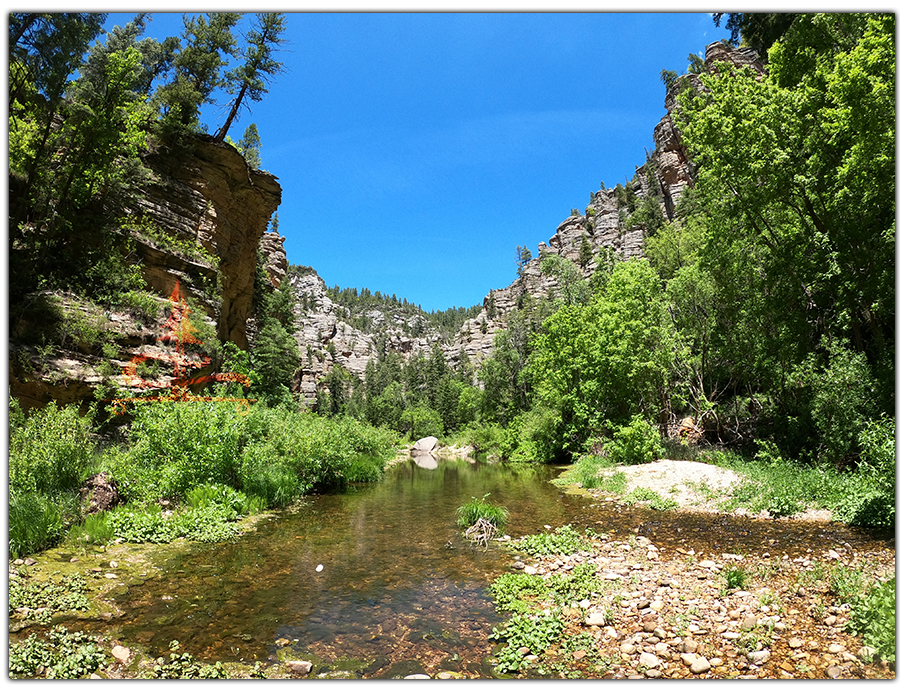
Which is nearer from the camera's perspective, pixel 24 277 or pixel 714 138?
pixel 24 277

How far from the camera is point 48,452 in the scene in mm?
9133

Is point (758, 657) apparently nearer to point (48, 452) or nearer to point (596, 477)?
point (48, 452)

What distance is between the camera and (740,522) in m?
11.0

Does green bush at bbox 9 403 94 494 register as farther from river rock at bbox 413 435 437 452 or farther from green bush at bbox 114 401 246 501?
river rock at bbox 413 435 437 452

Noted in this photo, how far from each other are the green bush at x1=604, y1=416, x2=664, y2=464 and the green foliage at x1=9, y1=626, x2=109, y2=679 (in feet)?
68.2

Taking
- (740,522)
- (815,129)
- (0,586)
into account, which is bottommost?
(740,522)

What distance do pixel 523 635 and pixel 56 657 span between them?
5.36 metres

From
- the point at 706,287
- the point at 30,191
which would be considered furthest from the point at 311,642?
the point at 706,287

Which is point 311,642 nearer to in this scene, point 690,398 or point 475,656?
point 475,656

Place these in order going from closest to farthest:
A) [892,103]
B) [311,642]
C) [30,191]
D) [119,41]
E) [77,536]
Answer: [311,642], [77,536], [892,103], [30,191], [119,41]

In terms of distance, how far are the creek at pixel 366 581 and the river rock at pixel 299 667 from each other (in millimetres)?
244

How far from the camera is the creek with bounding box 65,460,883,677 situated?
576 centimetres

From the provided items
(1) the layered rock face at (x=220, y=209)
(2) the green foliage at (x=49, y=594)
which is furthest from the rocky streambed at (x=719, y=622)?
(1) the layered rock face at (x=220, y=209)

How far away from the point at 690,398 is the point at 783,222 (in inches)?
445
